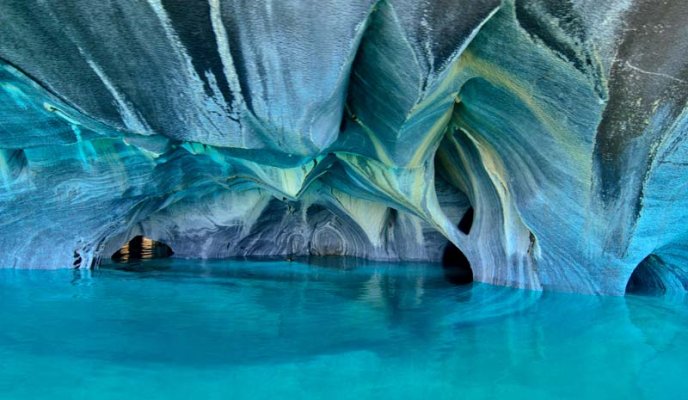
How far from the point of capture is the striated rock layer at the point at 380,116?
14.4 feet

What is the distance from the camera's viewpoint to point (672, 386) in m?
3.12

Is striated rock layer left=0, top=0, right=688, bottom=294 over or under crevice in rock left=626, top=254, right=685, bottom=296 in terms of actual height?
over

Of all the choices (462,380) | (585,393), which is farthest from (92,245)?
(585,393)

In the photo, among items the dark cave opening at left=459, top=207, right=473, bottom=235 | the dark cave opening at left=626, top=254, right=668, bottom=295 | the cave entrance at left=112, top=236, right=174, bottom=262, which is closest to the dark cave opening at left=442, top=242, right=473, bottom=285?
the dark cave opening at left=459, top=207, right=473, bottom=235

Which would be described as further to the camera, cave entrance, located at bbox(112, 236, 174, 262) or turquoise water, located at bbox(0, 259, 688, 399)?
cave entrance, located at bbox(112, 236, 174, 262)

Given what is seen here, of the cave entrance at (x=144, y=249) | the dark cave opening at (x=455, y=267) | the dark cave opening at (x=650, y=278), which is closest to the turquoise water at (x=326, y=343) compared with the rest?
the dark cave opening at (x=650, y=278)

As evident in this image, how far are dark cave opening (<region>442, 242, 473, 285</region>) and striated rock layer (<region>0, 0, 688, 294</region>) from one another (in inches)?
24.3

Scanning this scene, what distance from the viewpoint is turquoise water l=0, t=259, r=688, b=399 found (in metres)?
2.91

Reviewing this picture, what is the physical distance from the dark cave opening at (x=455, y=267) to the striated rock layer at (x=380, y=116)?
62 cm

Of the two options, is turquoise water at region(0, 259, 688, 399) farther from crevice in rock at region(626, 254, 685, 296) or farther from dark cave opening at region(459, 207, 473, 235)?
dark cave opening at region(459, 207, 473, 235)

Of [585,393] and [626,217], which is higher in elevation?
[626,217]

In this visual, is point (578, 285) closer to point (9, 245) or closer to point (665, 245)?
point (665, 245)

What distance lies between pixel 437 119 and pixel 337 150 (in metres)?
1.62

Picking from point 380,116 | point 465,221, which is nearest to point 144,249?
point 465,221
